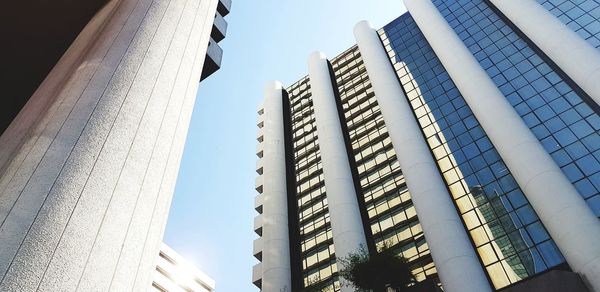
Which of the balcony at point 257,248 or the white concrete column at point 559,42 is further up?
the white concrete column at point 559,42

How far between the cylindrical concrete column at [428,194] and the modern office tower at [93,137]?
90.1ft

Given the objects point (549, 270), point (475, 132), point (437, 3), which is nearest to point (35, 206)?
point (549, 270)

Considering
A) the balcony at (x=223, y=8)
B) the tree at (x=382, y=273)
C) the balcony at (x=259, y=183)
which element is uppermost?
the balcony at (x=259, y=183)

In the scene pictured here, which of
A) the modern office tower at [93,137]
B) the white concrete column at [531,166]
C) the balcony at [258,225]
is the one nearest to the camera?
the modern office tower at [93,137]

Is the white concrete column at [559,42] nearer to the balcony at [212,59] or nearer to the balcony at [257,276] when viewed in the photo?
the balcony at [212,59]

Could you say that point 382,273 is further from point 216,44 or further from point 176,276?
point 176,276

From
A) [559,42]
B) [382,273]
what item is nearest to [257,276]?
[382,273]

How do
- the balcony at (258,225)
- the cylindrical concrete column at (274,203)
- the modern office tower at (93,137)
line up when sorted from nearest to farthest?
the modern office tower at (93,137) < the cylindrical concrete column at (274,203) < the balcony at (258,225)

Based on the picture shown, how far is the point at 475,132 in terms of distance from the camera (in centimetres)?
4084

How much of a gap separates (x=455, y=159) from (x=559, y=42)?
48.3 ft

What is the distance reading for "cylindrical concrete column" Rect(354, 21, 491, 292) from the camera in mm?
30922

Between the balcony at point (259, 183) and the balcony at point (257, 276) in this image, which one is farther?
the balcony at point (259, 183)

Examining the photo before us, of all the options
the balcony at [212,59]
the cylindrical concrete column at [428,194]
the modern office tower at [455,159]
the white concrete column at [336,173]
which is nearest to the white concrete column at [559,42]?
the modern office tower at [455,159]

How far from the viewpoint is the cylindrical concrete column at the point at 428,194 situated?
30.9 m
